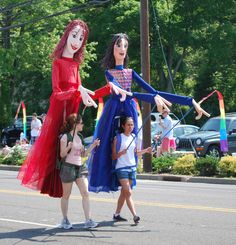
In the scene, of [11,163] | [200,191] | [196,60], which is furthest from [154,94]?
[196,60]

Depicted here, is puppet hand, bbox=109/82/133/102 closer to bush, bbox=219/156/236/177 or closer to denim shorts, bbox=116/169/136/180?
denim shorts, bbox=116/169/136/180

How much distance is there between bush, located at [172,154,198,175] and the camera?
17641 mm

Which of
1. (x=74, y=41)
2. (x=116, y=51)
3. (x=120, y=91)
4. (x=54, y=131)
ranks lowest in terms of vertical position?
(x=54, y=131)

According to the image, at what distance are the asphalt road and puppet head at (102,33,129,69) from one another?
92.3 inches

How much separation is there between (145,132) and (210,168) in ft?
8.33

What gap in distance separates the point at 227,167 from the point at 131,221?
8.15m

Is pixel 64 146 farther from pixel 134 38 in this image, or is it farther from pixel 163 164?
pixel 134 38

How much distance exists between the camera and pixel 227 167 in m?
16.7

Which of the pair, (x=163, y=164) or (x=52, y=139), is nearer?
(x=52, y=139)

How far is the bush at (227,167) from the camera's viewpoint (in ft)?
54.5

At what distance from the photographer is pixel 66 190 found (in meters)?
8.37

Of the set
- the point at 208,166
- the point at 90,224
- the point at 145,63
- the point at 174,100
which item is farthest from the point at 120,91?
the point at 145,63

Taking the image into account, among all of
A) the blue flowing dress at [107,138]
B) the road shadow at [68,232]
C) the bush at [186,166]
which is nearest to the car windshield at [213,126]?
the bush at [186,166]

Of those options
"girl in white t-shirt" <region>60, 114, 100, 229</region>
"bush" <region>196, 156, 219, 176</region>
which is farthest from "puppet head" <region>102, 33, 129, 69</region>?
"bush" <region>196, 156, 219, 176</region>
